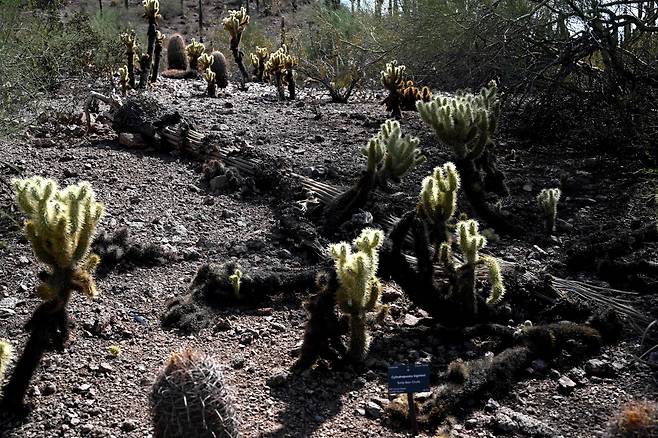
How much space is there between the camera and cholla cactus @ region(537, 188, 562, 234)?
6.43 meters

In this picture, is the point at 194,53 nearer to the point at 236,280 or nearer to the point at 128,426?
the point at 236,280

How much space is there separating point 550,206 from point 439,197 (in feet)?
6.17

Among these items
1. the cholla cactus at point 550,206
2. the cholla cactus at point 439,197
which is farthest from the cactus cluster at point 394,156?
the cholla cactus at point 439,197

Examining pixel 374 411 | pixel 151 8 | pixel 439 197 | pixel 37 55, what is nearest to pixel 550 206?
pixel 439 197

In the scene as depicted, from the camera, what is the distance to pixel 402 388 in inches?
140

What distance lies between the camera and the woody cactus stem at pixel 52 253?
3.72 m

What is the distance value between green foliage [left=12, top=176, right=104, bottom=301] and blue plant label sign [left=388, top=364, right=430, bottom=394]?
1716mm

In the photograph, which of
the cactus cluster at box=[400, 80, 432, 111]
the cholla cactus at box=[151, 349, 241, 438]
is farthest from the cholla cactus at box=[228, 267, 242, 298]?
the cactus cluster at box=[400, 80, 432, 111]

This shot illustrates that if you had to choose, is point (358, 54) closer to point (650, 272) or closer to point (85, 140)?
point (85, 140)

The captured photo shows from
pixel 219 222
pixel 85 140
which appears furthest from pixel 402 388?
pixel 85 140

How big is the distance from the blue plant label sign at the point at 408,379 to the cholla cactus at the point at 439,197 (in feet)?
5.65

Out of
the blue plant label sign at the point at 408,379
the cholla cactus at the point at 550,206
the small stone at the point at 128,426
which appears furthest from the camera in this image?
the cholla cactus at the point at 550,206

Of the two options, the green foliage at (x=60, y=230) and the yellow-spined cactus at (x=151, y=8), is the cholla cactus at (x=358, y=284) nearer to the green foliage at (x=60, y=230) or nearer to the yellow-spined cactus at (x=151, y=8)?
the green foliage at (x=60, y=230)

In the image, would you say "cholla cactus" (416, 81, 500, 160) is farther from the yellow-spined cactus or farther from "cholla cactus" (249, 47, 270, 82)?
"cholla cactus" (249, 47, 270, 82)
